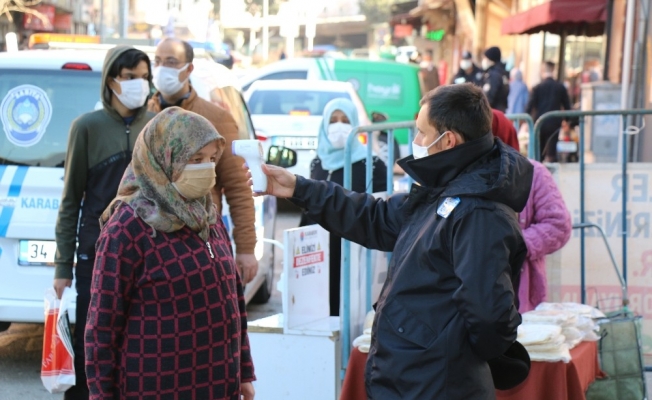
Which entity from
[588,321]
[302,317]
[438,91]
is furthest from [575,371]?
[438,91]

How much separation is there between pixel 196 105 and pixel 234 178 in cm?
42

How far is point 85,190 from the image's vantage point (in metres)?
4.77

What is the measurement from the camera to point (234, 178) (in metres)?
5.21

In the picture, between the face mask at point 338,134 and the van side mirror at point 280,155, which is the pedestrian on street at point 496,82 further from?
the van side mirror at point 280,155

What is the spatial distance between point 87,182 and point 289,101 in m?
10.1

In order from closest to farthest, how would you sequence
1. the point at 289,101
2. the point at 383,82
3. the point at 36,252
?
the point at 36,252 → the point at 289,101 → the point at 383,82

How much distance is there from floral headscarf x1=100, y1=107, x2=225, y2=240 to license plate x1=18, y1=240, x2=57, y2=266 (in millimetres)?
3019

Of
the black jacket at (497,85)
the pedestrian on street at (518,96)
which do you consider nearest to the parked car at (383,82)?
the black jacket at (497,85)

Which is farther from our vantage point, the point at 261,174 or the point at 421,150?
the point at 261,174

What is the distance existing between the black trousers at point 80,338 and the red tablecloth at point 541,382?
1151mm

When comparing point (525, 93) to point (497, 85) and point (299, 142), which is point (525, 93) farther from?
point (299, 142)

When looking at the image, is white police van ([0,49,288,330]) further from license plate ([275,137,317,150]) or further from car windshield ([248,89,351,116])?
car windshield ([248,89,351,116])

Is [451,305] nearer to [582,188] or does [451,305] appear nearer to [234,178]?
[234,178]

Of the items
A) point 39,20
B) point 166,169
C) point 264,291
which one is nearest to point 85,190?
point 166,169
